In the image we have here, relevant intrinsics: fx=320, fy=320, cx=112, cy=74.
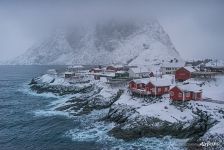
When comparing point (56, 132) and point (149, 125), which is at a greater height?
point (149, 125)

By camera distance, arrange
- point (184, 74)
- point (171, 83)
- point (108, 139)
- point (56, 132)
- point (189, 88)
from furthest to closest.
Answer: point (184, 74), point (171, 83), point (189, 88), point (56, 132), point (108, 139)

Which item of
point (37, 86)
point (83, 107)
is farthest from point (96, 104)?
point (37, 86)

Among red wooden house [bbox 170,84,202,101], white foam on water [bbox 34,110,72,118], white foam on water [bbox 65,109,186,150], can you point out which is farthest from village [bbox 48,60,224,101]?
white foam on water [bbox 34,110,72,118]

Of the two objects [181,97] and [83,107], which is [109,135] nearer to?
[181,97]

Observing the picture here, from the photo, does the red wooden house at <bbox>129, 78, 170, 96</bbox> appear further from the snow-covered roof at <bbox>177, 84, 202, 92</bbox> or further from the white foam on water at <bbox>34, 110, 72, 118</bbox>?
the white foam on water at <bbox>34, 110, 72, 118</bbox>

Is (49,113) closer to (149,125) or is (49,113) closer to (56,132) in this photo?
(56,132)

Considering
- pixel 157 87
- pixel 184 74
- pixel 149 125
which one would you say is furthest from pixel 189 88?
pixel 184 74

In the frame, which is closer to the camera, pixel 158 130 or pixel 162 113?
pixel 158 130

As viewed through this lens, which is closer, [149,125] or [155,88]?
[149,125]

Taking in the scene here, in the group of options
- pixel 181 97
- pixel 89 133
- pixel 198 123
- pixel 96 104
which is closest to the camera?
pixel 198 123

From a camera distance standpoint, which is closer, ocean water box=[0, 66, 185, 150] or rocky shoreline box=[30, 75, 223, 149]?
ocean water box=[0, 66, 185, 150]

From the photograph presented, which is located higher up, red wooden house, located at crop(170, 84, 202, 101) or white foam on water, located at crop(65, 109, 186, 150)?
red wooden house, located at crop(170, 84, 202, 101)
